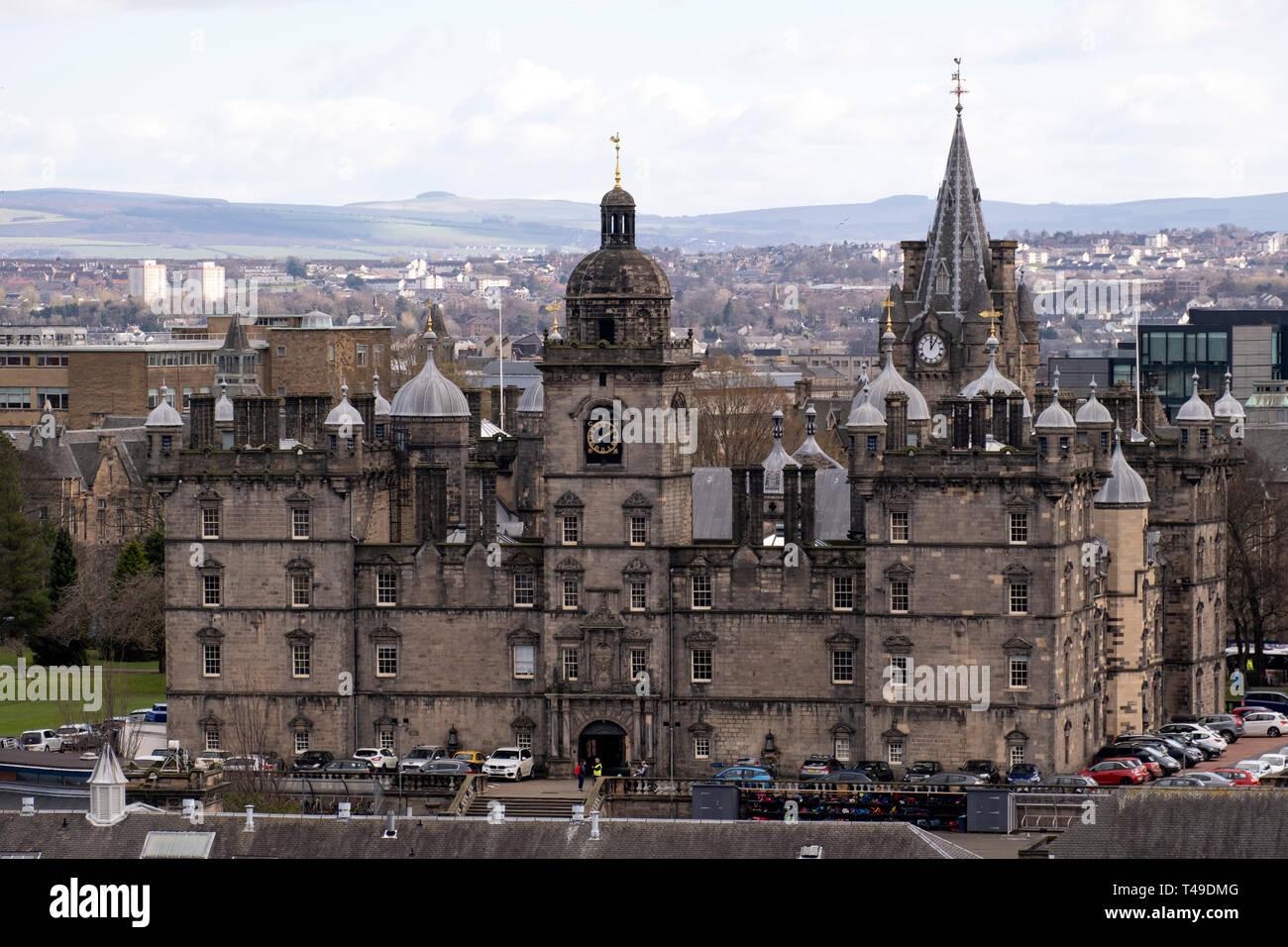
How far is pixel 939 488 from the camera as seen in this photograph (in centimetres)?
11806

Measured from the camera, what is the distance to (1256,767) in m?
119

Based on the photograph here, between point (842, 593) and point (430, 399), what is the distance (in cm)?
1979

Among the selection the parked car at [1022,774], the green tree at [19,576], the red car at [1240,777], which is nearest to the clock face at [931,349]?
the parked car at [1022,774]

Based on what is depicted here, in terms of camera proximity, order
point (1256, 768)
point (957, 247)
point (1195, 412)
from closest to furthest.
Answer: point (1256, 768)
point (1195, 412)
point (957, 247)

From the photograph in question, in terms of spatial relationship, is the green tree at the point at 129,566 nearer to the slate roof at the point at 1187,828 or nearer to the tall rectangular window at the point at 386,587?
the tall rectangular window at the point at 386,587

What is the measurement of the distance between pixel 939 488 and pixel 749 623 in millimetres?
9119

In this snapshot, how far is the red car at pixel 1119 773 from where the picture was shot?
385 feet

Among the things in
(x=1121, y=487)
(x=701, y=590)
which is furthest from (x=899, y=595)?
(x=1121, y=487)

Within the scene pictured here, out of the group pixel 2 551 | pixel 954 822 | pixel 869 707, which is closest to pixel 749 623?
pixel 869 707

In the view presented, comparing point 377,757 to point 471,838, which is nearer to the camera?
point 471,838

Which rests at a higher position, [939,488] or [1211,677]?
[939,488]

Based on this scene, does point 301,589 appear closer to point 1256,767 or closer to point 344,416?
point 344,416

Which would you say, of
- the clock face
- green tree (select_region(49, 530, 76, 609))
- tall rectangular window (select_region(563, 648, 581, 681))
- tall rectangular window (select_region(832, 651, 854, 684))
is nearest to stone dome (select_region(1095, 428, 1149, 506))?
tall rectangular window (select_region(832, 651, 854, 684))
